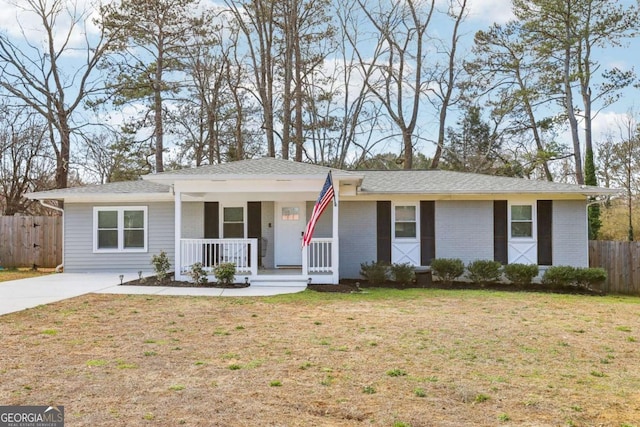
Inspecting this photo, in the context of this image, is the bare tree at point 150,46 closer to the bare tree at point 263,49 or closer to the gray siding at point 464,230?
the bare tree at point 263,49

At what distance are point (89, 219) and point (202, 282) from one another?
5.46 metres

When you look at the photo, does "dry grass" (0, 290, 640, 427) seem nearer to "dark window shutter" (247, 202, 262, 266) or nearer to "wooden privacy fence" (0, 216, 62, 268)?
"dark window shutter" (247, 202, 262, 266)

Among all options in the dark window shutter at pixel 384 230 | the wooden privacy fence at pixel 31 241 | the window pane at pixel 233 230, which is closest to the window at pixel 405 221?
the dark window shutter at pixel 384 230

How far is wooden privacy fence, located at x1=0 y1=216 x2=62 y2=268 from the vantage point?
17.8m

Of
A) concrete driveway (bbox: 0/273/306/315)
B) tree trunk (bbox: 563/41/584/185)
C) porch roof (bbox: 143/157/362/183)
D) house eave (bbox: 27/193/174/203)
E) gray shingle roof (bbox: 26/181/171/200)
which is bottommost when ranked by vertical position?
concrete driveway (bbox: 0/273/306/315)

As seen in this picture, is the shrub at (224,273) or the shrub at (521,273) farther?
the shrub at (521,273)

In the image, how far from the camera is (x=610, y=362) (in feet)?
19.8

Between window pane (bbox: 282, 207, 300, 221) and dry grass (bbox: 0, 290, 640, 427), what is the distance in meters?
5.77

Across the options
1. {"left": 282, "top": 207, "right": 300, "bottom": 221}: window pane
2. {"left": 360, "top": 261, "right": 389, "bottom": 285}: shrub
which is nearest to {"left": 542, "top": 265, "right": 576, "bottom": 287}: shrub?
{"left": 360, "top": 261, "right": 389, "bottom": 285}: shrub

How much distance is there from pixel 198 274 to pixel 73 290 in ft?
9.18

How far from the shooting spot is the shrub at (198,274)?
1233cm

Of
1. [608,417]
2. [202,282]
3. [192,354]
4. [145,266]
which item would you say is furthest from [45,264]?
[608,417]

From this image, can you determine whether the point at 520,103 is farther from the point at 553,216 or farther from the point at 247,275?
the point at 247,275

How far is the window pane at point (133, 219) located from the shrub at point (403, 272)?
784cm
